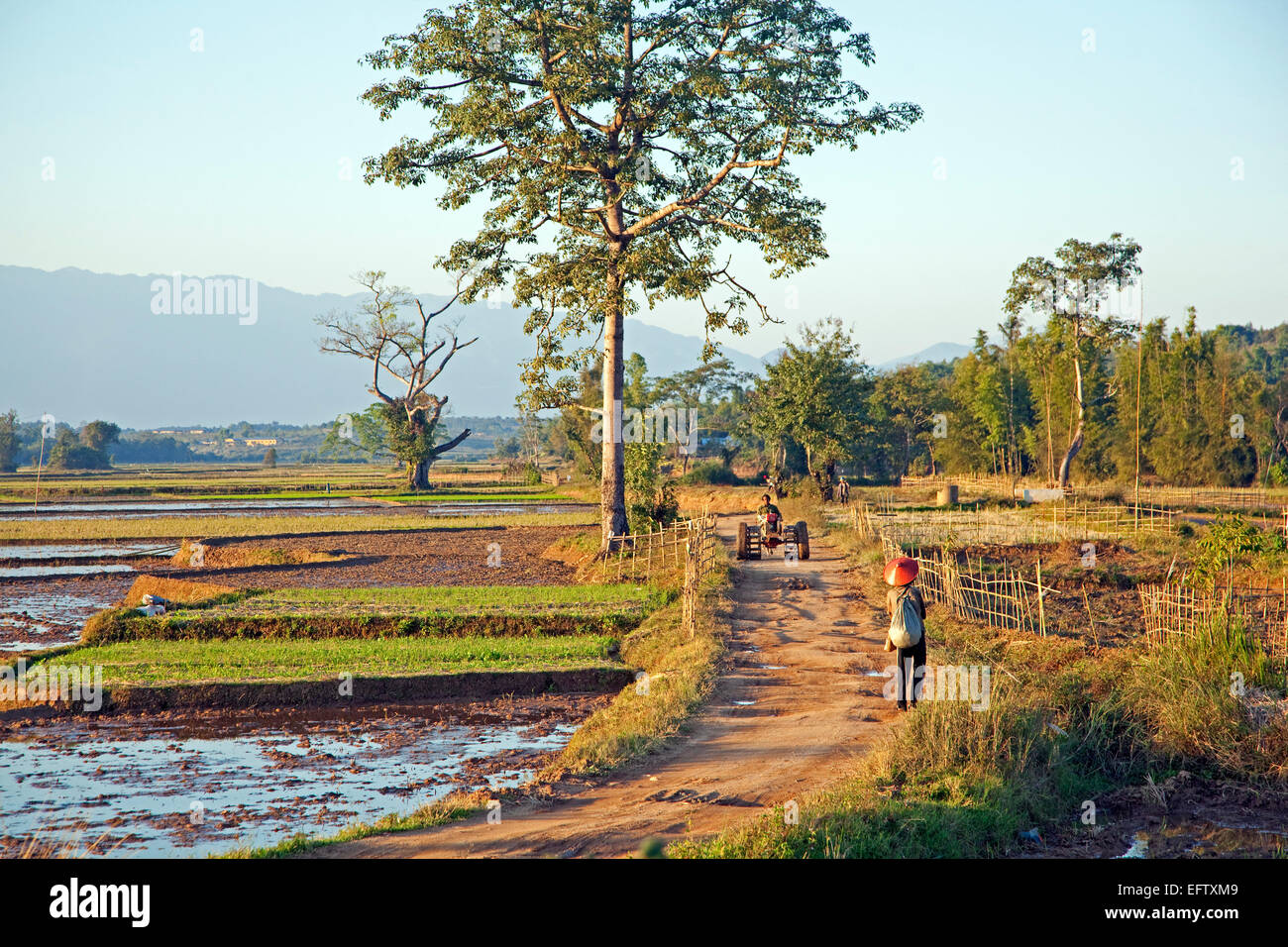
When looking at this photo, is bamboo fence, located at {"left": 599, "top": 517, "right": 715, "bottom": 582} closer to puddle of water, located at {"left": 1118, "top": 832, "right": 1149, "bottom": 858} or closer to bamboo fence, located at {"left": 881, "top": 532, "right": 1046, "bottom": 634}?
bamboo fence, located at {"left": 881, "top": 532, "right": 1046, "bottom": 634}

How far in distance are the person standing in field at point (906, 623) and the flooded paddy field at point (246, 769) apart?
3.77 metres

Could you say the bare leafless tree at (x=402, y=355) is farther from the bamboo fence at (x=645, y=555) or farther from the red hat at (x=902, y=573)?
the red hat at (x=902, y=573)

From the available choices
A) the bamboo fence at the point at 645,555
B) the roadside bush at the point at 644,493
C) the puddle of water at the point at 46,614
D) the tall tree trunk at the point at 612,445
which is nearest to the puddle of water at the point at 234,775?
the puddle of water at the point at 46,614

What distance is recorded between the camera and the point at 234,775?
953cm

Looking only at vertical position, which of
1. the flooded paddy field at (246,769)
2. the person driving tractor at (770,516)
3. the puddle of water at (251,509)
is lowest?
the flooded paddy field at (246,769)

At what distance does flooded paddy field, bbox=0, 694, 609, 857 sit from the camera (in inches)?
309

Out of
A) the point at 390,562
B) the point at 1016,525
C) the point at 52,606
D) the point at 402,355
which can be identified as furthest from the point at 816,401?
Answer: the point at 402,355

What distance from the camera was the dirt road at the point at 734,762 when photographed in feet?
22.2

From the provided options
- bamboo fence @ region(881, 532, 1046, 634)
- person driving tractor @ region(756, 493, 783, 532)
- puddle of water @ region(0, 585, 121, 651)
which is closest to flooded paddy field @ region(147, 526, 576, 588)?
puddle of water @ region(0, 585, 121, 651)

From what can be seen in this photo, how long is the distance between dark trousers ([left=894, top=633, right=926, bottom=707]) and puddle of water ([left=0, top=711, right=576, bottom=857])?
373 cm

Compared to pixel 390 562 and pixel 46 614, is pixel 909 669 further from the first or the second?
pixel 390 562

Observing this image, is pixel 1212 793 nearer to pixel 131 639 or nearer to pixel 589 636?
pixel 589 636
